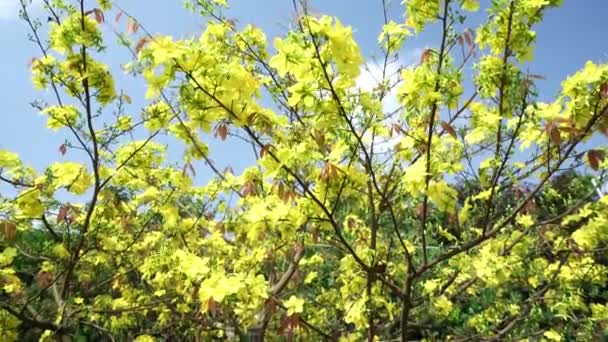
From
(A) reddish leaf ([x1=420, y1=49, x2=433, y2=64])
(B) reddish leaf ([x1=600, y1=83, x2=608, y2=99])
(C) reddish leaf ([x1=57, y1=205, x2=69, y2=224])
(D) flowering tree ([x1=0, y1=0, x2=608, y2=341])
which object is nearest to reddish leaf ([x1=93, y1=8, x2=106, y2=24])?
(D) flowering tree ([x1=0, y1=0, x2=608, y2=341])

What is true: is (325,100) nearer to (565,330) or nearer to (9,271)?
(9,271)

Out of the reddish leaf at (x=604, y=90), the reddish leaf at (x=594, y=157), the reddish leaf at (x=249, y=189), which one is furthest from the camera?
the reddish leaf at (x=249, y=189)

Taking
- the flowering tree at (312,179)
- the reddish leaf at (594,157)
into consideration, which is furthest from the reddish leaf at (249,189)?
the reddish leaf at (594,157)

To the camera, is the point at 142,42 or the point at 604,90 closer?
the point at 604,90

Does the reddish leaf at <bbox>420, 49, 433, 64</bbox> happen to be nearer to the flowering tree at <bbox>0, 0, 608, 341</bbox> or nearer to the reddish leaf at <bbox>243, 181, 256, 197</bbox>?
the flowering tree at <bbox>0, 0, 608, 341</bbox>

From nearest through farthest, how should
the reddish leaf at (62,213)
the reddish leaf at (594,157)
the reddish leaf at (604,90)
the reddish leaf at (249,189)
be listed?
the reddish leaf at (604,90)
the reddish leaf at (594,157)
the reddish leaf at (249,189)
the reddish leaf at (62,213)

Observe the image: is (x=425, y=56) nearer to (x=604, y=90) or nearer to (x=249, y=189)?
(x=604, y=90)

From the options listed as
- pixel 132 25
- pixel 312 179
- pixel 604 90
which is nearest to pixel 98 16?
pixel 132 25

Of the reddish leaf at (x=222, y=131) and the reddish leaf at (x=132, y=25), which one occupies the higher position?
the reddish leaf at (x=132, y=25)

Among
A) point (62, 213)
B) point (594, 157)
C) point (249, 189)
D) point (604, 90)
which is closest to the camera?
point (604, 90)

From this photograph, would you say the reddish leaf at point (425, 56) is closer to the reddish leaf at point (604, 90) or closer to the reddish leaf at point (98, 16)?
the reddish leaf at point (604, 90)

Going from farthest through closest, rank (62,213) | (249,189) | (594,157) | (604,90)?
1. (62,213)
2. (249,189)
3. (594,157)
4. (604,90)

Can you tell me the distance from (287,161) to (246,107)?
0.27 meters

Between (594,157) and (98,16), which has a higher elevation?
(98,16)
